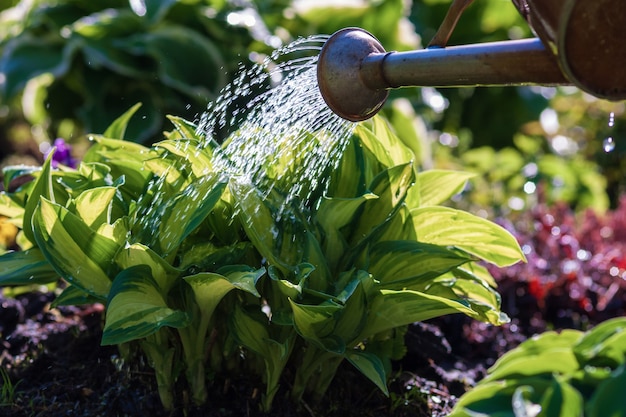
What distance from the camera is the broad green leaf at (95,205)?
2.09m

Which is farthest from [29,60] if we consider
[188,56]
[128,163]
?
[128,163]

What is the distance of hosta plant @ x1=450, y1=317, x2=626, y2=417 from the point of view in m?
1.35

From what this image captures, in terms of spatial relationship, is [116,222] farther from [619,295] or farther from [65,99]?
[65,99]

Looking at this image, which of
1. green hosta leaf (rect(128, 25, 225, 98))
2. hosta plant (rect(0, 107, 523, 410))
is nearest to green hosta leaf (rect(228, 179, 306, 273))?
hosta plant (rect(0, 107, 523, 410))

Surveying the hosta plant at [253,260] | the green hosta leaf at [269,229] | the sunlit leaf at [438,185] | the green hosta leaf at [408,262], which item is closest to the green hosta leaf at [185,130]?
the hosta plant at [253,260]

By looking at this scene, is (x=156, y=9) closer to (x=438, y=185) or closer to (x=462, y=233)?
(x=438, y=185)

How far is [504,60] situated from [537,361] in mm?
589

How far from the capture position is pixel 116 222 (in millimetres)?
2080

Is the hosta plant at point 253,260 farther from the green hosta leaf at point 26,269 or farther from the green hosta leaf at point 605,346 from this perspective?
the green hosta leaf at point 605,346

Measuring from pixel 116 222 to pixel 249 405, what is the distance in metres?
0.58

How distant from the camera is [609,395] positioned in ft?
4.07

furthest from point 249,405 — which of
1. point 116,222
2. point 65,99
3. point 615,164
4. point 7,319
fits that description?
point 615,164

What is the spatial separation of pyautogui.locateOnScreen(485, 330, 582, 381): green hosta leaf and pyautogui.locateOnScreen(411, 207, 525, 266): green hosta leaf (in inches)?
31.5

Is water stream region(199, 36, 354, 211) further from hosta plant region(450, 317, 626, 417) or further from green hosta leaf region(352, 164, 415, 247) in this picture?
hosta plant region(450, 317, 626, 417)
